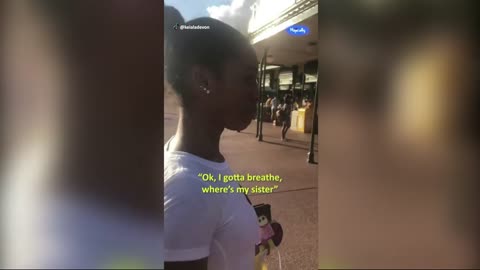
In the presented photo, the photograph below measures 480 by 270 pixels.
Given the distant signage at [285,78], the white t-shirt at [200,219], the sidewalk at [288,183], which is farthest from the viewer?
the distant signage at [285,78]

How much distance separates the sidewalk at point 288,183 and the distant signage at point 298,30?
0.45m

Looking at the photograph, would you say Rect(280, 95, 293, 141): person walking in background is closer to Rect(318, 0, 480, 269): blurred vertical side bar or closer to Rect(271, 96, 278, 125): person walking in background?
Rect(271, 96, 278, 125): person walking in background

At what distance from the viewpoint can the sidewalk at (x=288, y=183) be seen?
161 cm

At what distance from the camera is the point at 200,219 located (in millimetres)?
1487

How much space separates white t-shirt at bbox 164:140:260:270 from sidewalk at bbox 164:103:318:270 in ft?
0.43

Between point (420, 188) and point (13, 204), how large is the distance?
181 cm

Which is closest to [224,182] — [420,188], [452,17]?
[420,188]

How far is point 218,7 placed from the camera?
1565 mm

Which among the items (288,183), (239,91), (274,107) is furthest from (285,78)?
(288,183)

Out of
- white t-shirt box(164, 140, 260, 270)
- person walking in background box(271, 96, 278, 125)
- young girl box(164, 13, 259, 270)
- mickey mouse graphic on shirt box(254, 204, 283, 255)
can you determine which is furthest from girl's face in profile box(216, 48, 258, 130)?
mickey mouse graphic on shirt box(254, 204, 283, 255)

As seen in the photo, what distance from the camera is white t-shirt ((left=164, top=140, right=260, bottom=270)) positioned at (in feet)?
4.88

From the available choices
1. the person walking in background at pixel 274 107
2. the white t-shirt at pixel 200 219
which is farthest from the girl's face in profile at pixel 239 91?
the white t-shirt at pixel 200 219

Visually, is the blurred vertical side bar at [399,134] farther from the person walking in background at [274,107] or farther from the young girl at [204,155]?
the young girl at [204,155]

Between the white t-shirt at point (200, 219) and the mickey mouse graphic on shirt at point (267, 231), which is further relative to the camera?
the mickey mouse graphic on shirt at point (267, 231)
